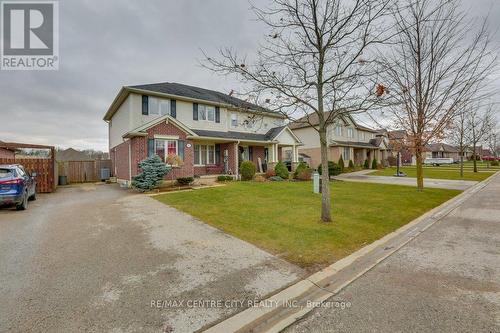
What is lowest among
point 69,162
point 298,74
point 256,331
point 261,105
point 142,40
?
point 256,331

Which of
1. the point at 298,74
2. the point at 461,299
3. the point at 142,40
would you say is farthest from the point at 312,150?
the point at 461,299

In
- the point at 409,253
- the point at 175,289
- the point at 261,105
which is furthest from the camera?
the point at 261,105

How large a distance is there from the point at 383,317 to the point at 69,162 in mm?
24003

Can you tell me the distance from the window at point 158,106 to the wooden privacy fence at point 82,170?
876 cm

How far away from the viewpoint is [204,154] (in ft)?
64.8

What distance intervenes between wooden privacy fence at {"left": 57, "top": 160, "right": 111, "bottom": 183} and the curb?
22340 millimetres

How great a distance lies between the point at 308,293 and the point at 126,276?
2.88 m

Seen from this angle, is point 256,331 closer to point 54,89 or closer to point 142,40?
point 142,40

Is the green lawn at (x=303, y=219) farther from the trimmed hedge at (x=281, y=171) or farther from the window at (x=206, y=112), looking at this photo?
the window at (x=206, y=112)

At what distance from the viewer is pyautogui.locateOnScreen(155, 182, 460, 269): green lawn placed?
489 cm

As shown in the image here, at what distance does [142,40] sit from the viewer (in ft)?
43.7

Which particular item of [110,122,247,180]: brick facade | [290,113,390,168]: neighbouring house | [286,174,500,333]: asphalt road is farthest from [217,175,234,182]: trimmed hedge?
[290,113,390,168]: neighbouring house

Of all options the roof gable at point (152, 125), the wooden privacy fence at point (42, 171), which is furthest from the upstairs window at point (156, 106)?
the wooden privacy fence at point (42, 171)

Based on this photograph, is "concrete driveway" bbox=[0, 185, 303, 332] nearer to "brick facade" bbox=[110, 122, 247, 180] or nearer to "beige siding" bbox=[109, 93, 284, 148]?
"brick facade" bbox=[110, 122, 247, 180]
